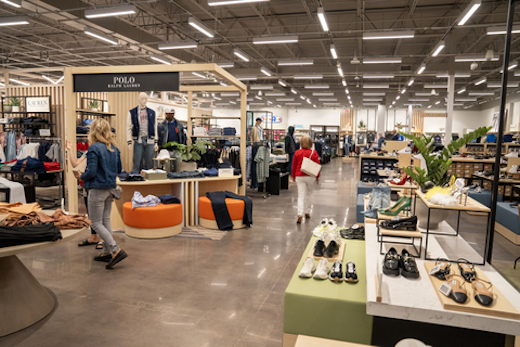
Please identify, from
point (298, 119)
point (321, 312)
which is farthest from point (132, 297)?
point (298, 119)

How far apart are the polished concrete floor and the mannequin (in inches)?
63.0

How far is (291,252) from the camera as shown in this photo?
4594 mm

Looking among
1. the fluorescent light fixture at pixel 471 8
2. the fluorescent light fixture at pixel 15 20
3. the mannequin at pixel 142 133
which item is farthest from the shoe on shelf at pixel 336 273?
the fluorescent light fixture at pixel 15 20

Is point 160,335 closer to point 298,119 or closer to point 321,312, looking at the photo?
point 321,312

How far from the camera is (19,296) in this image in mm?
2730

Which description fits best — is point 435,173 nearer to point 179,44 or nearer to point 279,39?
point 279,39

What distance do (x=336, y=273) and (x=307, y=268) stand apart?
209mm

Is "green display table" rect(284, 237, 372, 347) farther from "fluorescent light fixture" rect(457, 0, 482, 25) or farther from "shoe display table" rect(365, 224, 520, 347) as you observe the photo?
"fluorescent light fixture" rect(457, 0, 482, 25)

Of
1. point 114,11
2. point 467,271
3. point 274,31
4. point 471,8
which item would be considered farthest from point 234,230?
point 274,31

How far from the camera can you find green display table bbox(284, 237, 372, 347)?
7.06ft

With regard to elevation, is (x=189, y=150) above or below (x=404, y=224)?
above

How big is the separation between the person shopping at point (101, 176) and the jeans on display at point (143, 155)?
2339 mm

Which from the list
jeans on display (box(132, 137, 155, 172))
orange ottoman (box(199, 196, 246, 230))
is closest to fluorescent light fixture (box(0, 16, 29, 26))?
jeans on display (box(132, 137, 155, 172))

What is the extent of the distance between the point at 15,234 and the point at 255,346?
1.85 meters
